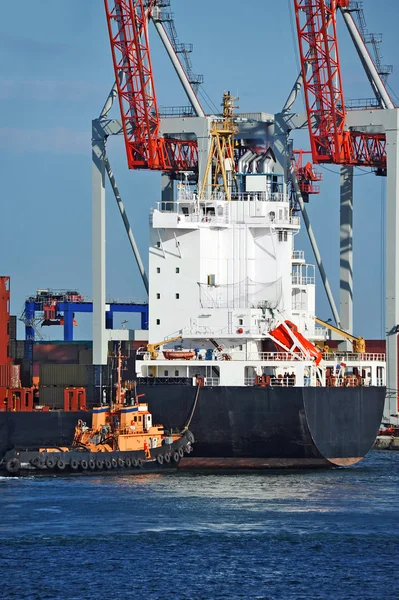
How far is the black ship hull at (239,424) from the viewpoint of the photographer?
169ft

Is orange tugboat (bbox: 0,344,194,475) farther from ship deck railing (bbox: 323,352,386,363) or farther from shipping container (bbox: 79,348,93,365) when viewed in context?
shipping container (bbox: 79,348,93,365)

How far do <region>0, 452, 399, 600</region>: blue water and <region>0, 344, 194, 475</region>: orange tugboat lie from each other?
749 mm

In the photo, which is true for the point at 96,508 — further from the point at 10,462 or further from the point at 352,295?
the point at 352,295

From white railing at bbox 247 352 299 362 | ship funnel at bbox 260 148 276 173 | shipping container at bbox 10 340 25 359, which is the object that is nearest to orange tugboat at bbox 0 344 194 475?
white railing at bbox 247 352 299 362

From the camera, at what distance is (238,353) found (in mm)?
54094

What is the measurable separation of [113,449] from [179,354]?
4879 millimetres

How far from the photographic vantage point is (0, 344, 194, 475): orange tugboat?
49.8 metres

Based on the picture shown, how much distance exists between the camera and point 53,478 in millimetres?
49594

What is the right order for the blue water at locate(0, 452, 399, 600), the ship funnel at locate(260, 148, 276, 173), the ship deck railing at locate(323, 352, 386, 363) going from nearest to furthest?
the blue water at locate(0, 452, 399, 600)
the ship deck railing at locate(323, 352, 386, 363)
the ship funnel at locate(260, 148, 276, 173)

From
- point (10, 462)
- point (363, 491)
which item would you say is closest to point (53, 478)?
point (10, 462)

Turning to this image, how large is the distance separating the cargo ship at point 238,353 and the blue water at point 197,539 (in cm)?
257

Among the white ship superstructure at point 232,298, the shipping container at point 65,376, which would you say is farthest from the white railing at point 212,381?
the shipping container at point 65,376

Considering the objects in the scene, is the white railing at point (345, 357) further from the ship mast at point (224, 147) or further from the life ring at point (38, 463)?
the life ring at point (38, 463)

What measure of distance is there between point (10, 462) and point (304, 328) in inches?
569
